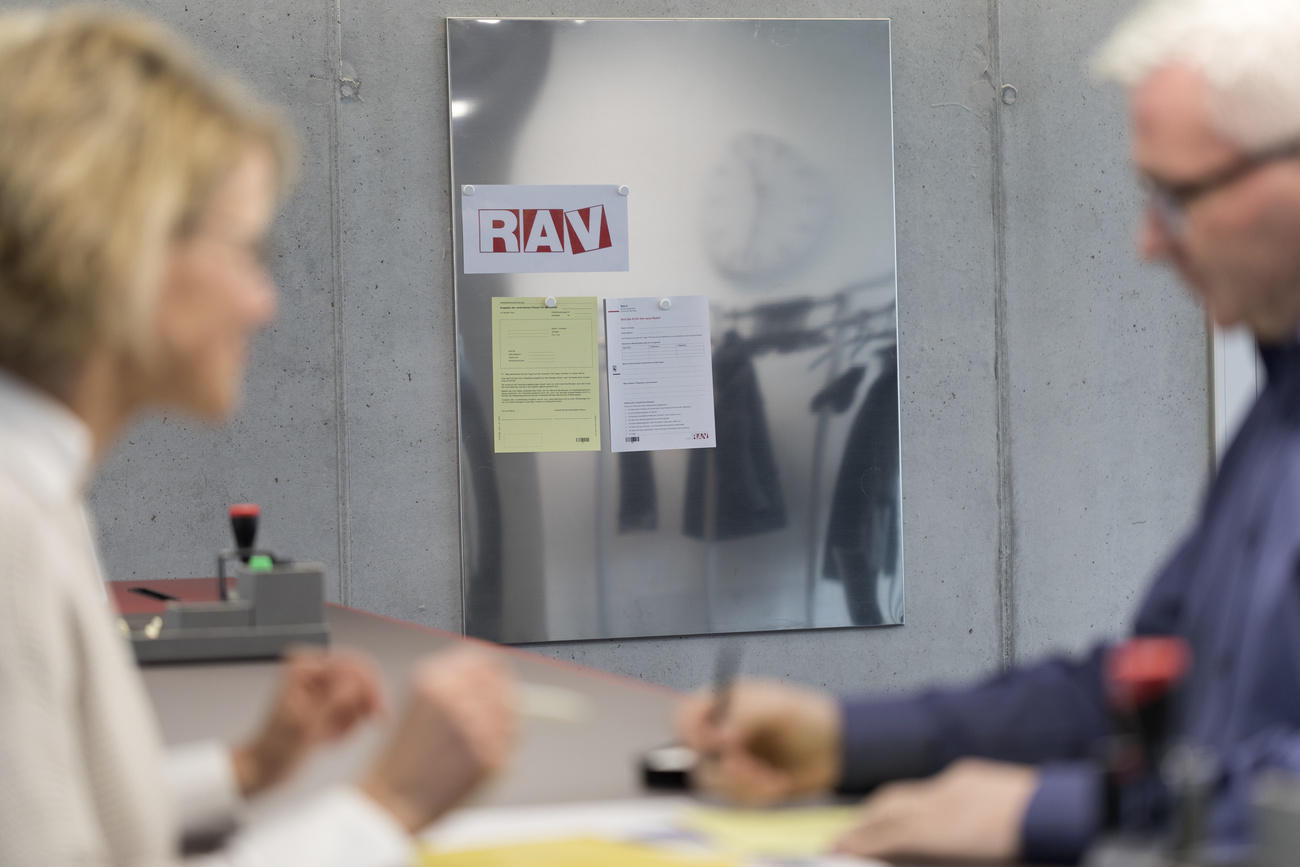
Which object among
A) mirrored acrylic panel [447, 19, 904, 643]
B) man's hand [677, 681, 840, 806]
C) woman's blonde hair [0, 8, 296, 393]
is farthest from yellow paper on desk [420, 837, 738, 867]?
mirrored acrylic panel [447, 19, 904, 643]

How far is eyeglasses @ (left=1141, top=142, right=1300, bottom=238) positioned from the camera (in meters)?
1.04

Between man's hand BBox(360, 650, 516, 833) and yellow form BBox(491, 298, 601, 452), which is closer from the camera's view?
man's hand BBox(360, 650, 516, 833)

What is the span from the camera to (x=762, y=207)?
165 inches

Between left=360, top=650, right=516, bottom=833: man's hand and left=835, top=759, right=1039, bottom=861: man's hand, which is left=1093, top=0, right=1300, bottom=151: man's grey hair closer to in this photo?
left=835, top=759, right=1039, bottom=861: man's hand

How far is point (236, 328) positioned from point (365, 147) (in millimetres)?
3232

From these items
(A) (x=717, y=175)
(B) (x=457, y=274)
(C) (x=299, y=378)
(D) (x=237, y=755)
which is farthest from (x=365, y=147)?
(D) (x=237, y=755)

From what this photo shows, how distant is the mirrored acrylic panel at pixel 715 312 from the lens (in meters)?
4.07

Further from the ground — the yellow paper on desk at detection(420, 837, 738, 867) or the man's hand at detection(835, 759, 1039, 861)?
the man's hand at detection(835, 759, 1039, 861)

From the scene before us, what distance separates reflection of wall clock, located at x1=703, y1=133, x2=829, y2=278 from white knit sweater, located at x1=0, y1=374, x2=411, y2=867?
3385mm

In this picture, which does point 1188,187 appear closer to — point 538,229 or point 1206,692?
point 1206,692

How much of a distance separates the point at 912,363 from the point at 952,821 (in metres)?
3.41

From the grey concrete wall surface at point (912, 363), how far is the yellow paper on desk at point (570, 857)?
10.1ft

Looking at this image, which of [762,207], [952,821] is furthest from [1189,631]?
[762,207]

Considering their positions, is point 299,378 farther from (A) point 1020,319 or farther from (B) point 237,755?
(B) point 237,755
